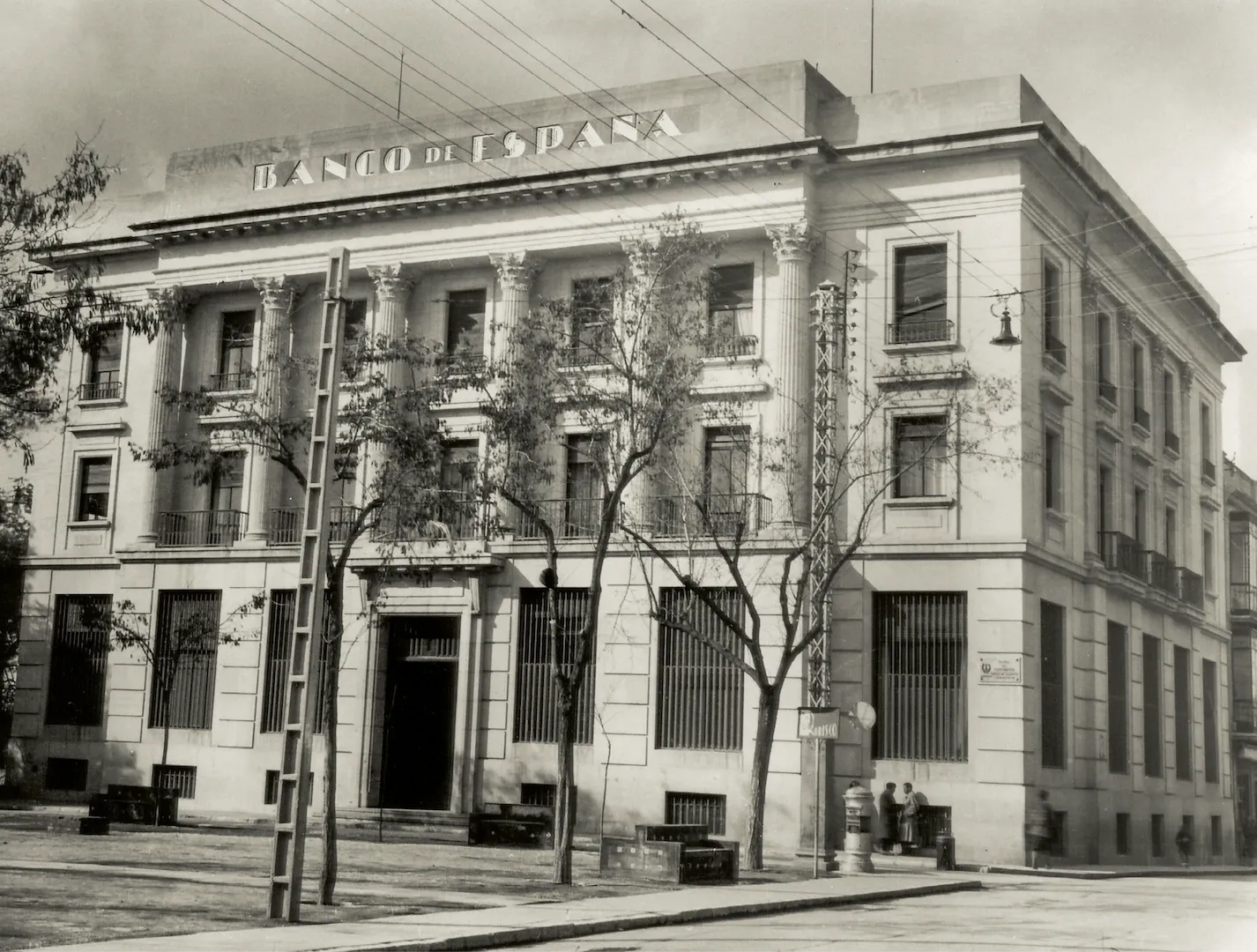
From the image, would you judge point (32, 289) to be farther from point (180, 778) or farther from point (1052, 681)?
point (1052, 681)

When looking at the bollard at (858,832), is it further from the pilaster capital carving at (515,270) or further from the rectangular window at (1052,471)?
the pilaster capital carving at (515,270)

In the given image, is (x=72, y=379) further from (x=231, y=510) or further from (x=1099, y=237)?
(x=1099, y=237)

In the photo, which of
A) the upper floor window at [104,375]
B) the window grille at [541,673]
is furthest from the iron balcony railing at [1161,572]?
the upper floor window at [104,375]

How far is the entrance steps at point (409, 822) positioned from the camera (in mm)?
32281

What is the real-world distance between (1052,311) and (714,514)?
8.96 m

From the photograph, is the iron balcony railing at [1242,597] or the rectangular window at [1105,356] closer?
the rectangular window at [1105,356]

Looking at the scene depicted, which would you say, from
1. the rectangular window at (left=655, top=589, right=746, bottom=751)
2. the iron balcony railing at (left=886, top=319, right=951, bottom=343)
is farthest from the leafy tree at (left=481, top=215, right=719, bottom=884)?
the rectangular window at (left=655, top=589, right=746, bottom=751)

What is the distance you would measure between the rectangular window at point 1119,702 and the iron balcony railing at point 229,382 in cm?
2181

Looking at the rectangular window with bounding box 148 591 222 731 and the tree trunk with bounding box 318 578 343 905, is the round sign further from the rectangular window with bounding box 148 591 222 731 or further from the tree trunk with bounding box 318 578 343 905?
the rectangular window with bounding box 148 591 222 731

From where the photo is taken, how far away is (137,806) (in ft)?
96.1

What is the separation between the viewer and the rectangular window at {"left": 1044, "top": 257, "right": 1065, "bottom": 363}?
33.2 meters

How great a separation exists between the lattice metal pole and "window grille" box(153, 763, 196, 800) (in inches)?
890

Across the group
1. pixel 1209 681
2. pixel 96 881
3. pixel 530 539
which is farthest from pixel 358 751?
pixel 1209 681

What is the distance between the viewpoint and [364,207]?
36781mm
